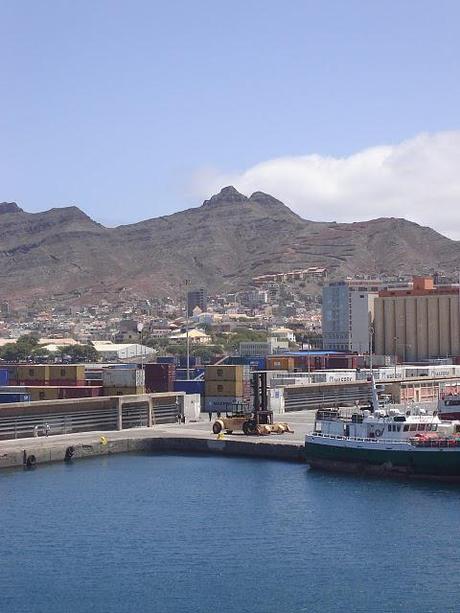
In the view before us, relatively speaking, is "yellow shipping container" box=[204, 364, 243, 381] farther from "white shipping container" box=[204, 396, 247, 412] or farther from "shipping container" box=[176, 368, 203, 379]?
"shipping container" box=[176, 368, 203, 379]

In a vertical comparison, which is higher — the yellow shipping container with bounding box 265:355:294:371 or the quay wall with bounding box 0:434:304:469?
the yellow shipping container with bounding box 265:355:294:371

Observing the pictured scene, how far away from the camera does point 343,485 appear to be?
50.8 m

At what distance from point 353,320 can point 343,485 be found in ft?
344

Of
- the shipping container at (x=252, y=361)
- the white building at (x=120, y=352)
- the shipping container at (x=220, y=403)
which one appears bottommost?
the shipping container at (x=220, y=403)

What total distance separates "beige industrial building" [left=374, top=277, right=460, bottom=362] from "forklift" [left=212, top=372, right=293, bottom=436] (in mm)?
67824

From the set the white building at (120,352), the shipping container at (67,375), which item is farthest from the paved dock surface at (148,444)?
the white building at (120,352)

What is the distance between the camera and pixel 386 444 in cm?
5294

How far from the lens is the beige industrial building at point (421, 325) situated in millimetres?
133000

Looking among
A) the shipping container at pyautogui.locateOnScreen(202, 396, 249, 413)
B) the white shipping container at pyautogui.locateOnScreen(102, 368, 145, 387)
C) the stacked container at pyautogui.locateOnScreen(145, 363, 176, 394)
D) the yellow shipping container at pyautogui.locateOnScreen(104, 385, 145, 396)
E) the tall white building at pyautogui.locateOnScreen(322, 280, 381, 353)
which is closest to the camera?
the yellow shipping container at pyautogui.locateOnScreen(104, 385, 145, 396)

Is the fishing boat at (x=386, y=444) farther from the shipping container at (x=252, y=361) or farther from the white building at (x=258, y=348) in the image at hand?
the white building at (x=258, y=348)

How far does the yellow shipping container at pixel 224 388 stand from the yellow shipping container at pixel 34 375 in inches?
464

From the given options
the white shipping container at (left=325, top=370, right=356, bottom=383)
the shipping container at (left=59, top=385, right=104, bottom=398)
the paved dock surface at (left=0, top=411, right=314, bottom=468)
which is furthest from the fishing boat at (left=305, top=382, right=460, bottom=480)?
the white shipping container at (left=325, top=370, right=356, bottom=383)

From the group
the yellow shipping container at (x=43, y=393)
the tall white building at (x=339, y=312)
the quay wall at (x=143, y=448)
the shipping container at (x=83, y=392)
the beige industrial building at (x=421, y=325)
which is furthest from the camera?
the tall white building at (x=339, y=312)

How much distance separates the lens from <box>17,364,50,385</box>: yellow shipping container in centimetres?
8038
